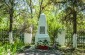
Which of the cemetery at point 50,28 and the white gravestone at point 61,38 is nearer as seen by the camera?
the cemetery at point 50,28

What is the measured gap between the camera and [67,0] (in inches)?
728

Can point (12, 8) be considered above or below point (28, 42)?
above

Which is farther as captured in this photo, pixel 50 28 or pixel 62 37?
pixel 50 28

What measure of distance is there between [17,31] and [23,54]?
35.7 feet

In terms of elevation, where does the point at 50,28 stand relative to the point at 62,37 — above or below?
above

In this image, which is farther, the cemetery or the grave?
the grave

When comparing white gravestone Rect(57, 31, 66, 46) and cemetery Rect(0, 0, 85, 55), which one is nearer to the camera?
cemetery Rect(0, 0, 85, 55)

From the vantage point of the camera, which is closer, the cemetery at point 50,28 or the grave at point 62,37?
the cemetery at point 50,28

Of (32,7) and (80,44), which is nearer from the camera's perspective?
(80,44)

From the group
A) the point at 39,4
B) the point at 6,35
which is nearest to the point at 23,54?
the point at 6,35

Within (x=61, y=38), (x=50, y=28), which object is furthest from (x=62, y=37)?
(x=50, y=28)

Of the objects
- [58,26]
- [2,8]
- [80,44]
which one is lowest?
[80,44]

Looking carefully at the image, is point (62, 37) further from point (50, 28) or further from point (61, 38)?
point (50, 28)

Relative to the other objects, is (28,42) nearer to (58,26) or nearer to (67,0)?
(58,26)
